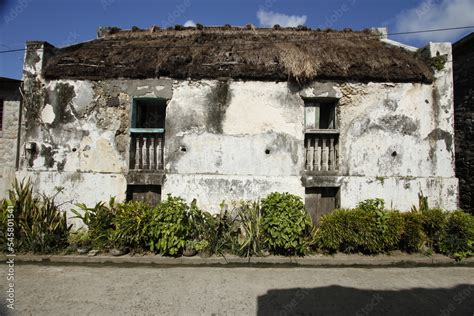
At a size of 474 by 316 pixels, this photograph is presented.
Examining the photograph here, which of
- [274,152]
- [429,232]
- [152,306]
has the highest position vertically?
[274,152]

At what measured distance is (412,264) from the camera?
219 inches

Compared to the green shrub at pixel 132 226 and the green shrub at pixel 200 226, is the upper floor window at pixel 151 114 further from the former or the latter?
the green shrub at pixel 200 226

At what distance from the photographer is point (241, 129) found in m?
6.46

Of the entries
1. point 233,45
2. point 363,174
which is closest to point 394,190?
point 363,174

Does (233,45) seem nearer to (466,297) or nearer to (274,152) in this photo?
(274,152)

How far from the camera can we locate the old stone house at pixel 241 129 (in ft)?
20.9

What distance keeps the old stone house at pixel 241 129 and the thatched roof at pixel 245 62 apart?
4cm

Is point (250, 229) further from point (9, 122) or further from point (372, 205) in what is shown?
point (9, 122)

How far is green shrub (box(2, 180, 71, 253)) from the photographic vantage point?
5.58 m

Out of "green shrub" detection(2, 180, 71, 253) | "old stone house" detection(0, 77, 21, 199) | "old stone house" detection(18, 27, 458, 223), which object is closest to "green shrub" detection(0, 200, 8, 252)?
"green shrub" detection(2, 180, 71, 253)

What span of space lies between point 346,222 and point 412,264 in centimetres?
164

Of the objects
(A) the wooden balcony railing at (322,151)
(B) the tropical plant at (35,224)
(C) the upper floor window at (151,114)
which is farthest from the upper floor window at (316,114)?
(B) the tropical plant at (35,224)

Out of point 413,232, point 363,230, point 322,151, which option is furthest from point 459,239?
point 322,151

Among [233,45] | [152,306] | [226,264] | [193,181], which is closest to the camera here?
[152,306]
